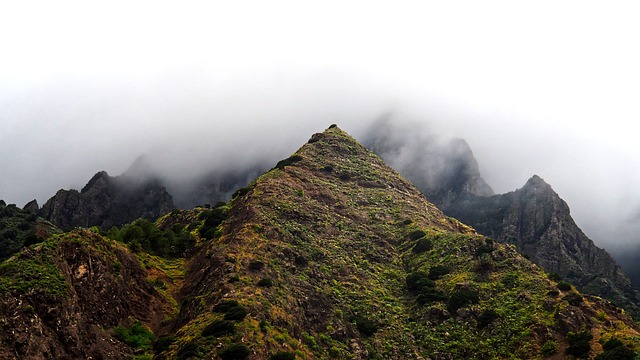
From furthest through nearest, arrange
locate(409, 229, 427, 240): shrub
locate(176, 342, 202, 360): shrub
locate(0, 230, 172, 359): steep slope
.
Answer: locate(409, 229, 427, 240): shrub < locate(176, 342, 202, 360): shrub < locate(0, 230, 172, 359): steep slope

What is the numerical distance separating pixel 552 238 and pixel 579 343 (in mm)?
124999

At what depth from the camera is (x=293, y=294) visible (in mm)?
60281

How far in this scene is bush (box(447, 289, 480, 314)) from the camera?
61688mm

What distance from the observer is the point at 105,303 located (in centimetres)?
4731

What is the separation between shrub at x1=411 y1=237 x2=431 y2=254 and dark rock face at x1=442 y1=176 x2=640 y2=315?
281ft

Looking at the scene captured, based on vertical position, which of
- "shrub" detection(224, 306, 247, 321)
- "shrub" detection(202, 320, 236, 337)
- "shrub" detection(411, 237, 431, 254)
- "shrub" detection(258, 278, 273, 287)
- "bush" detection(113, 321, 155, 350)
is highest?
"shrub" detection(411, 237, 431, 254)

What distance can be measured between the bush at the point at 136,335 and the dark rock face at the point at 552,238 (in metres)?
133

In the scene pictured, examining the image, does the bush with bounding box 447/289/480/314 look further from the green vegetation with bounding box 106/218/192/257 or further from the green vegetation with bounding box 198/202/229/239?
the green vegetation with bounding box 106/218/192/257

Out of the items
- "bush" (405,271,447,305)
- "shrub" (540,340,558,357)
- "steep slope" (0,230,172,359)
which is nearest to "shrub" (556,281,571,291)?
"shrub" (540,340,558,357)

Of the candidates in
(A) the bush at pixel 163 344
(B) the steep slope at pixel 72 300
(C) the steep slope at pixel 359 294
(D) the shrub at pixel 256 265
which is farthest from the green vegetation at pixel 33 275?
(D) the shrub at pixel 256 265

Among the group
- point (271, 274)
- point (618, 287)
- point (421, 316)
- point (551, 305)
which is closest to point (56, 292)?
point (271, 274)

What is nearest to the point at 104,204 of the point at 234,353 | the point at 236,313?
the point at 236,313

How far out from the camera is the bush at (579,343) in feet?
155

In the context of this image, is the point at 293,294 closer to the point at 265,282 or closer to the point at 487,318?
the point at 265,282
